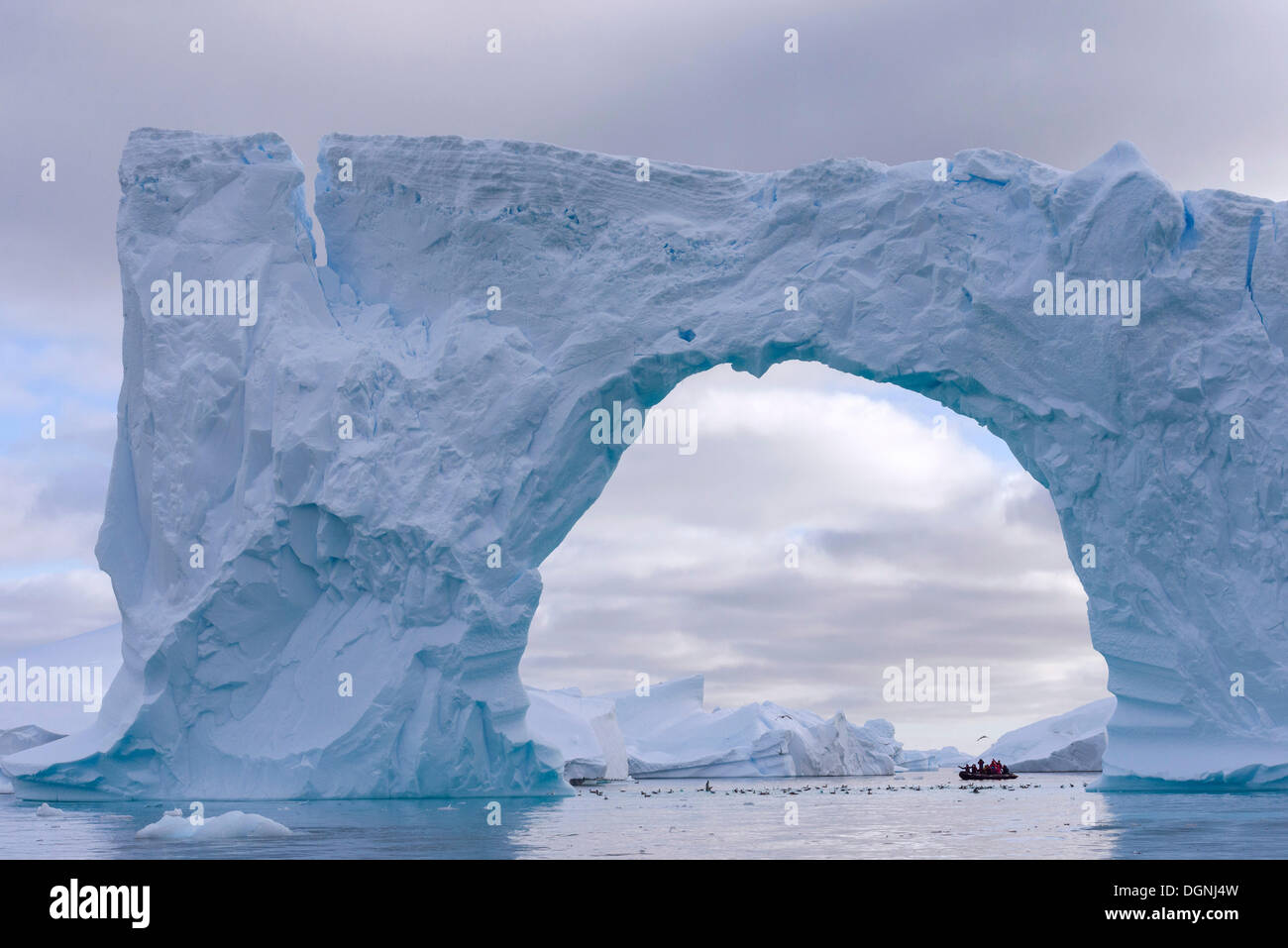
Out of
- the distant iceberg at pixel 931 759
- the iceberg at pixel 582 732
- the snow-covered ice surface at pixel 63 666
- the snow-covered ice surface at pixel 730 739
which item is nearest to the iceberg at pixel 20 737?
the snow-covered ice surface at pixel 63 666

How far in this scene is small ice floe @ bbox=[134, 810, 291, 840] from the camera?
35.6 ft

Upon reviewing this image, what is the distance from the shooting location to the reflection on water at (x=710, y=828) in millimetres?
9305

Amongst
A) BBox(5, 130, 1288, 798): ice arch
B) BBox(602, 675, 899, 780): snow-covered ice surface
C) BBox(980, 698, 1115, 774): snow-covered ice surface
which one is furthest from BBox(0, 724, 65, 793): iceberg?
BBox(980, 698, 1115, 774): snow-covered ice surface

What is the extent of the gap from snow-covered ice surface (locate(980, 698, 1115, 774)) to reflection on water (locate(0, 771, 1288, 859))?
16.3 meters

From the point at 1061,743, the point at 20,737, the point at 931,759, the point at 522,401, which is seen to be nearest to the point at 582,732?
the point at 522,401

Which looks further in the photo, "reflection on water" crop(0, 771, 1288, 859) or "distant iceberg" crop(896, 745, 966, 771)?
"distant iceberg" crop(896, 745, 966, 771)

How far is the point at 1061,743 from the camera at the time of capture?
3344 cm

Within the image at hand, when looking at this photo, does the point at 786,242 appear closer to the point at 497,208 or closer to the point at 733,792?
the point at 497,208

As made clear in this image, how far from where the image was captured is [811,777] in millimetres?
31141

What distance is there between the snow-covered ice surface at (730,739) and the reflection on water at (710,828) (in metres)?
13.0

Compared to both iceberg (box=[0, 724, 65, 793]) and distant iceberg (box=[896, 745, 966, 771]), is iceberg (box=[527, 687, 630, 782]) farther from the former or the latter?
distant iceberg (box=[896, 745, 966, 771])

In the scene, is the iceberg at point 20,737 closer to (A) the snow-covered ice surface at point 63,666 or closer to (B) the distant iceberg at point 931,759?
(A) the snow-covered ice surface at point 63,666
